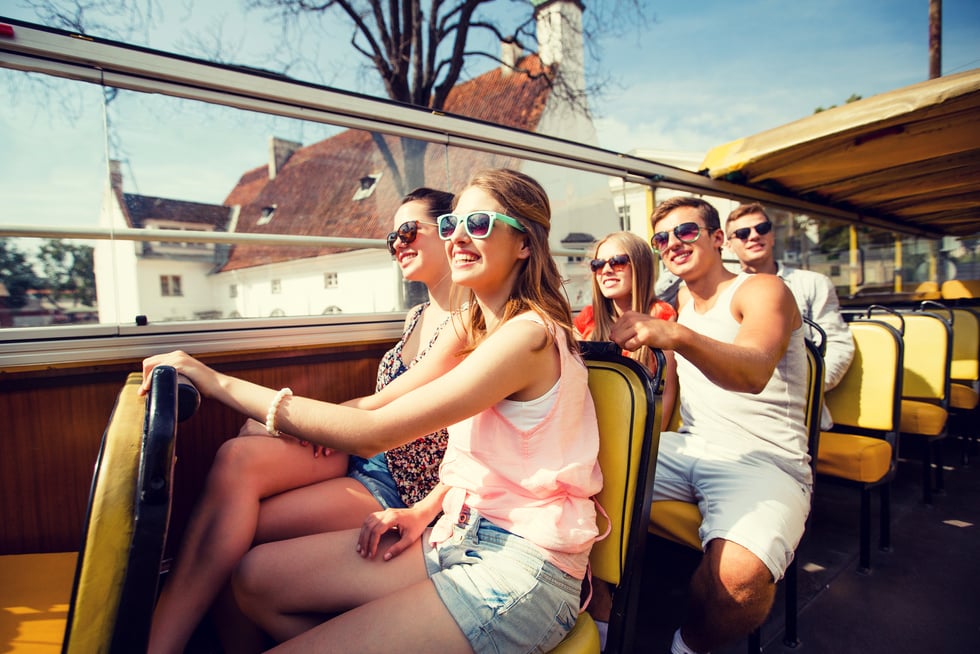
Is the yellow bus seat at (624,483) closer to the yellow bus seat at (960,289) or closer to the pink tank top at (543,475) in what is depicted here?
the pink tank top at (543,475)

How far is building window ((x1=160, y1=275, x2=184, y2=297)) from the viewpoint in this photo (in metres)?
2.35

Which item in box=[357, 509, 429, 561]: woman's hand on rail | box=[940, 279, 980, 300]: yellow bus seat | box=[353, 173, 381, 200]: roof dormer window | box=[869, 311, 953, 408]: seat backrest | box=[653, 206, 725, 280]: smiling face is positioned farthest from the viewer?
box=[940, 279, 980, 300]: yellow bus seat

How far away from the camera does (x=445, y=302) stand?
80.5 inches

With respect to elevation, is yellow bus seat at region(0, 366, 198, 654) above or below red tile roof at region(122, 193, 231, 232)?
below

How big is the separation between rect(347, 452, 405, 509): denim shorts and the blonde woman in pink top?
356 mm

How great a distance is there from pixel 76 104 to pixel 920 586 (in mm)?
4109

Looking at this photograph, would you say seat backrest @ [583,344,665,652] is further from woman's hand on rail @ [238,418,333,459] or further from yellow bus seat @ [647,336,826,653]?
woman's hand on rail @ [238,418,333,459]

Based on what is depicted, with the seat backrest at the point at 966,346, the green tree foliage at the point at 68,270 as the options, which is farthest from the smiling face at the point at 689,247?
the seat backrest at the point at 966,346

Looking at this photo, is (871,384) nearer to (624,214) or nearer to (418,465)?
(624,214)

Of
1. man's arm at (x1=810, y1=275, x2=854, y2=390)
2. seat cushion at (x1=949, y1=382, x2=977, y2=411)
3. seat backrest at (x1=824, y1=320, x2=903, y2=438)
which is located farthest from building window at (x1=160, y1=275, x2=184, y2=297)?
seat cushion at (x1=949, y1=382, x2=977, y2=411)

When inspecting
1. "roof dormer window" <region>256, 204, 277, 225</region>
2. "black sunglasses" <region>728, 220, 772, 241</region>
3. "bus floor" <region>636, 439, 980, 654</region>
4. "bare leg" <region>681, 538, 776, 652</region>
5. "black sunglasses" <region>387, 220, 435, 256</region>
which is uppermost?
"roof dormer window" <region>256, 204, 277, 225</region>

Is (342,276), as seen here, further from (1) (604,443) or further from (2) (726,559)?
(2) (726,559)

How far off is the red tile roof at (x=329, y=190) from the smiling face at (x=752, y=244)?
1.73 metres

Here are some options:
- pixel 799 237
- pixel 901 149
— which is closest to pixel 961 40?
pixel 799 237
